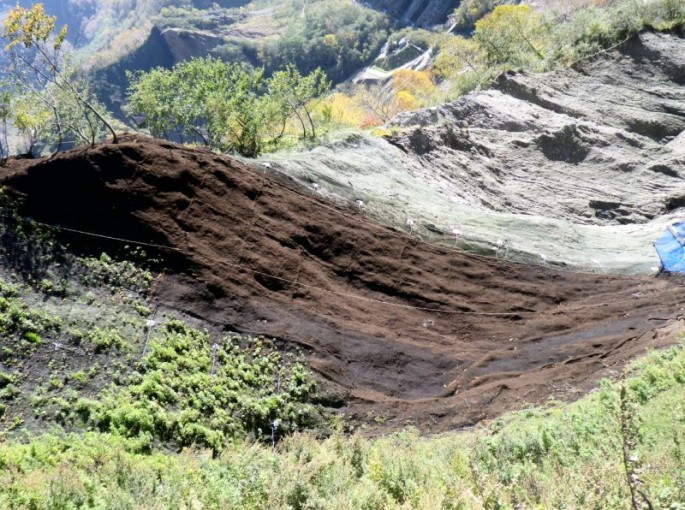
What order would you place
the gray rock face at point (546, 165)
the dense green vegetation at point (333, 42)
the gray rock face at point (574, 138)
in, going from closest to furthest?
the gray rock face at point (546, 165) → the gray rock face at point (574, 138) → the dense green vegetation at point (333, 42)

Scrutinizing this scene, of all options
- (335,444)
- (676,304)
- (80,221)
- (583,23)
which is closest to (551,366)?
(676,304)

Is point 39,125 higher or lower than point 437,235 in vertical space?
higher

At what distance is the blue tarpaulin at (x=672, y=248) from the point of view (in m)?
19.5

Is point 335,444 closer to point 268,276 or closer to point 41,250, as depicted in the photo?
point 268,276

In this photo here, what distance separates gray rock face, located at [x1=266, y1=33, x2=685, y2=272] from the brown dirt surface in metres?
1.57

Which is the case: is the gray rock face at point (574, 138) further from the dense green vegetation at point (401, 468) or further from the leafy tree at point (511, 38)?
the dense green vegetation at point (401, 468)

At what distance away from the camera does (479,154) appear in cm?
2509

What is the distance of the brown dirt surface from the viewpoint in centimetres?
1349

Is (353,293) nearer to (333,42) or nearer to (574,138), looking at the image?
(574,138)

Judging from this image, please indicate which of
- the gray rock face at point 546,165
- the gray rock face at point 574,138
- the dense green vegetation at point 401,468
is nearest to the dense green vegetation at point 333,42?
the gray rock face at point 574,138

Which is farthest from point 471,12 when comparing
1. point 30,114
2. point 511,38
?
point 30,114

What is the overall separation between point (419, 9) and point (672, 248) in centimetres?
12232

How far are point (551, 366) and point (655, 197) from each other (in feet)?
42.4

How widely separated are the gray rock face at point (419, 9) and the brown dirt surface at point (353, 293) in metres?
117
